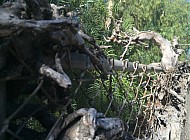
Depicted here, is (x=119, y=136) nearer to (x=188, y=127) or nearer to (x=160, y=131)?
(x=160, y=131)

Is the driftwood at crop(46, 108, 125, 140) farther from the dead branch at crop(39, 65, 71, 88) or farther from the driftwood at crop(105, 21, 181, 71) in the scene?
the driftwood at crop(105, 21, 181, 71)

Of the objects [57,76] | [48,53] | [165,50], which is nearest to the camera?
[57,76]

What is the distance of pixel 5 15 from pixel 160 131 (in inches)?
56.9

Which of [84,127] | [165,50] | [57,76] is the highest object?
[57,76]

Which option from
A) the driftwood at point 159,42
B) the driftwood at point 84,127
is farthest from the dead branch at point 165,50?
the driftwood at point 84,127

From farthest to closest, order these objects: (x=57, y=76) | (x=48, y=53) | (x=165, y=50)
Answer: (x=165, y=50), (x=48, y=53), (x=57, y=76)

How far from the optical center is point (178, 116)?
208 centimetres

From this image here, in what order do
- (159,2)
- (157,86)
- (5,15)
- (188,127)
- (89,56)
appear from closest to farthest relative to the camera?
(5,15)
(89,56)
(157,86)
(188,127)
(159,2)

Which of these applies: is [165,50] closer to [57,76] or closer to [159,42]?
[159,42]

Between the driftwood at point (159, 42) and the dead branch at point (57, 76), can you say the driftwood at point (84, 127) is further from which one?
the driftwood at point (159, 42)

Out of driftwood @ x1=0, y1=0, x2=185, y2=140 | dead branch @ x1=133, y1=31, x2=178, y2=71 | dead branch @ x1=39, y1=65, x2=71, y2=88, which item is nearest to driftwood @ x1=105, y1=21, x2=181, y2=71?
dead branch @ x1=133, y1=31, x2=178, y2=71

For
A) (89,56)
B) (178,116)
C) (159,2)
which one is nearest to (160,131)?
(178,116)

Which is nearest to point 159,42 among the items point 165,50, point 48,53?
point 165,50

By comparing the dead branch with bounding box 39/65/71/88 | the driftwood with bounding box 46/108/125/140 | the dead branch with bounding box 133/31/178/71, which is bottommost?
the dead branch with bounding box 133/31/178/71
